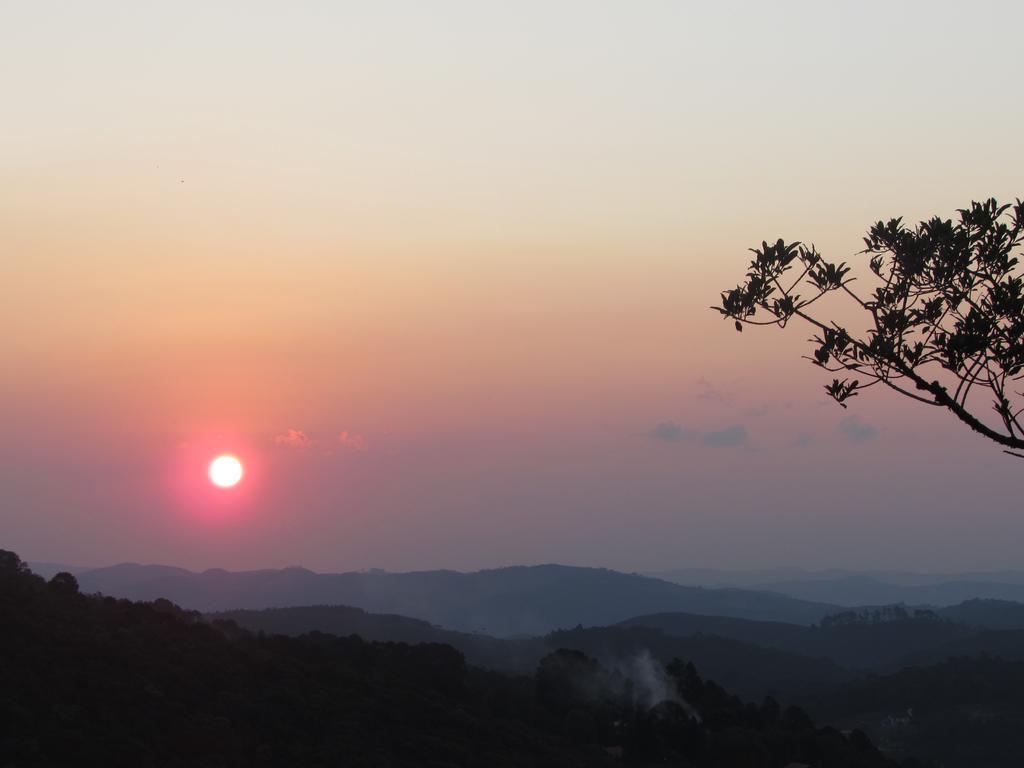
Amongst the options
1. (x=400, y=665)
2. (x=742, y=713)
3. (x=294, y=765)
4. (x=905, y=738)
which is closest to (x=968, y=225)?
(x=294, y=765)

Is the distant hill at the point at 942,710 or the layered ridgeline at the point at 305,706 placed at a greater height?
the layered ridgeline at the point at 305,706

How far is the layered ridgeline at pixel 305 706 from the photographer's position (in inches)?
2100

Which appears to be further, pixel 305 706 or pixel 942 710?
pixel 942 710

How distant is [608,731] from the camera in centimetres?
9494

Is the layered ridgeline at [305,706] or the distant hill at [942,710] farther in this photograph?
the distant hill at [942,710]

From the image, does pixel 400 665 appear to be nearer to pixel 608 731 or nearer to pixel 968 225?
pixel 608 731

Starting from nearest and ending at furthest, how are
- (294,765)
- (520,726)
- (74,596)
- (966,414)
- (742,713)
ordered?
1. (966,414)
2. (294,765)
3. (74,596)
4. (520,726)
5. (742,713)

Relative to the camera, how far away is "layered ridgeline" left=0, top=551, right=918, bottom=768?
175 feet

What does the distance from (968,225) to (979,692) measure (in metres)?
163

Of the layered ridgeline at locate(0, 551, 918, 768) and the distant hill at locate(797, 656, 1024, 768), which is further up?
the layered ridgeline at locate(0, 551, 918, 768)

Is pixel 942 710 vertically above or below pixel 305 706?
below

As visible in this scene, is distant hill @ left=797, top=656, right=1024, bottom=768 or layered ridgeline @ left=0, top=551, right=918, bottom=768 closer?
layered ridgeline @ left=0, top=551, right=918, bottom=768

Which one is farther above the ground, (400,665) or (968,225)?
(968,225)

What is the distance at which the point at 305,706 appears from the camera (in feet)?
218
